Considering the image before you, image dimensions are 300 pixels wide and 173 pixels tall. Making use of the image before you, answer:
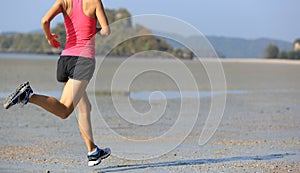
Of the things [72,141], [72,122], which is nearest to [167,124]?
[72,122]

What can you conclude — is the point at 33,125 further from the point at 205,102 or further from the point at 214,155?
the point at 205,102

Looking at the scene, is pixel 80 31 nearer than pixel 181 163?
Yes

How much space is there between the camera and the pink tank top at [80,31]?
7.47 m

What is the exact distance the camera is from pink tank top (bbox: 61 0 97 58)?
7.47m

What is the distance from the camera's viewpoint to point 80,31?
7496 mm

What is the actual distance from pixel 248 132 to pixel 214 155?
9.34 feet

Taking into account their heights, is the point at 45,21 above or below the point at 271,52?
above

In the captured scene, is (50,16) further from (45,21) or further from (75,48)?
(75,48)

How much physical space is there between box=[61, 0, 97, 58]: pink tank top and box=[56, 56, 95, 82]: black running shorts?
55 millimetres

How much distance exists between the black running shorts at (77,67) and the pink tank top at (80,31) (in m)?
0.06

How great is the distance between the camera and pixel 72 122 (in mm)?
12766

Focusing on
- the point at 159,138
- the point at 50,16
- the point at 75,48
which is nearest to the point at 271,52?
the point at 159,138

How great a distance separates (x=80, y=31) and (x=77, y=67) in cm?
40

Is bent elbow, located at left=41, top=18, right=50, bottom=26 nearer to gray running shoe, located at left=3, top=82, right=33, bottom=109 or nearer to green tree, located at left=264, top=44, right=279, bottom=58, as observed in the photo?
gray running shoe, located at left=3, top=82, right=33, bottom=109
